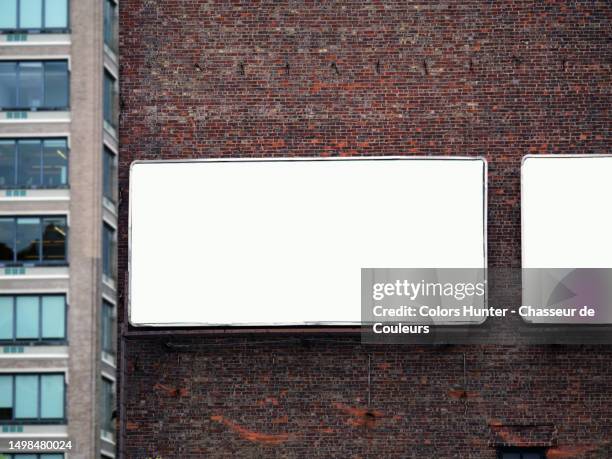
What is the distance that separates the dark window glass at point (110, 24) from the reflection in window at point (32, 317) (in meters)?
7.88

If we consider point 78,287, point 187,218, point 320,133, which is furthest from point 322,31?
point 78,287

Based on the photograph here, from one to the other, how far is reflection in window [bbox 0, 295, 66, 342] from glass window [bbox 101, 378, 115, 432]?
1944mm

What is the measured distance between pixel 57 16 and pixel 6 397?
1124 centimetres

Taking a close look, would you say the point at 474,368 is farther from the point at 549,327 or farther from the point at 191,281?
the point at 191,281

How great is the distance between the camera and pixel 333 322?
51.9 metres

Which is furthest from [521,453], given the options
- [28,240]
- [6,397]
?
[28,240]

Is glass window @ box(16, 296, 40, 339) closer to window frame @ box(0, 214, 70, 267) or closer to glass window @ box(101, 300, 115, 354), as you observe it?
window frame @ box(0, 214, 70, 267)

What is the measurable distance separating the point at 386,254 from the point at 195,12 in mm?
9524

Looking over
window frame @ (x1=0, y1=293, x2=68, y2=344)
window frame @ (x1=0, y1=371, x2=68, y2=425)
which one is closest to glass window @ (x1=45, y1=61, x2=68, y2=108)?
window frame @ (x1=0, y1=293, x2=68, y2=344)

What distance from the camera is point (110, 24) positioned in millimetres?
54438

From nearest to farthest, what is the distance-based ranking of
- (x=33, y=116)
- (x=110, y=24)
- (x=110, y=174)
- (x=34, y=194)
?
(x=34, y=194) < (x=33, y=116) < (x=110, y=174) < (x=110, y=24)
